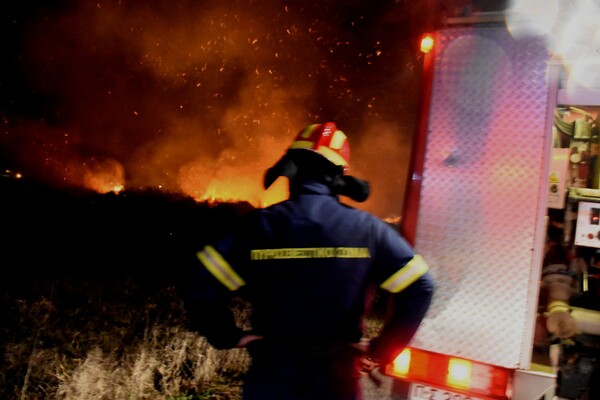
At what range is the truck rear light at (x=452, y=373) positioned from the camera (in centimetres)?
258

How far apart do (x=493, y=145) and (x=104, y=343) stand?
3.81m

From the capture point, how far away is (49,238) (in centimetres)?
866

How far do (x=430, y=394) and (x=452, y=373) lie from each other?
0.19 meters

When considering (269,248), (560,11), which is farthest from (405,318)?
(560,11)

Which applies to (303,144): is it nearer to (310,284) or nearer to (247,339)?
(310,284)

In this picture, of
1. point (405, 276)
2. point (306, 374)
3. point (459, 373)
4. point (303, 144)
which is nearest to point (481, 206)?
point (405, 276)

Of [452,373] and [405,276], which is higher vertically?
[405,276]

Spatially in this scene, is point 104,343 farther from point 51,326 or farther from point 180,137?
point 180,137

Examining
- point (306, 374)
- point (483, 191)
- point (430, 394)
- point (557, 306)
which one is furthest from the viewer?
point (557, 306)

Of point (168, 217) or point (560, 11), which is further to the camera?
point (168, 217)

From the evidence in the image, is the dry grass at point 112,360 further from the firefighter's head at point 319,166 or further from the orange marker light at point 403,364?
the firefighter's head at point 319,166

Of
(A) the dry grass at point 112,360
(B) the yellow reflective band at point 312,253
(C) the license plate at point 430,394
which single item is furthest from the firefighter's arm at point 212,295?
(A) the dry grass at point 112,360

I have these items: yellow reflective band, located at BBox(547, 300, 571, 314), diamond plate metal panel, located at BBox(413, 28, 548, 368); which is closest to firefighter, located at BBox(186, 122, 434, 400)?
diamond plate metal panel, located at BBox(413, 28, 548, 368)

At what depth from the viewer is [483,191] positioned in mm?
2621
